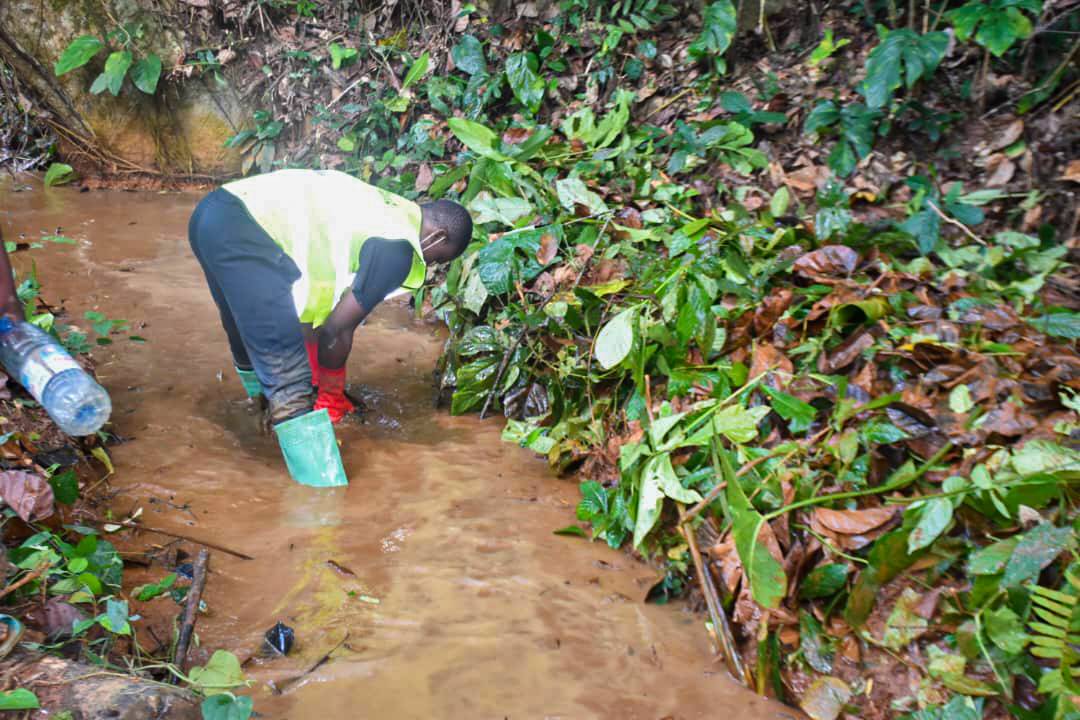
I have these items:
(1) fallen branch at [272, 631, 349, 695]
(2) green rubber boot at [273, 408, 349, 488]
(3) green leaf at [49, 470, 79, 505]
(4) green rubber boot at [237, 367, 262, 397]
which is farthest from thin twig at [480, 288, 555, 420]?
(3) green leaf at [49, 470, 79, 505]

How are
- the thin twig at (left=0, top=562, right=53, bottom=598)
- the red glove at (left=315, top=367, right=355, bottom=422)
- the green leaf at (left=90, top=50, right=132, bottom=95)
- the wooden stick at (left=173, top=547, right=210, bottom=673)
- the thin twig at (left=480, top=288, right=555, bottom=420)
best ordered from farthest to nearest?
the green leaf at (left=90, top=50, right=132, bottom=95) → the thin twig at (left=480, top=288, right=555, bottom=420) → the red glove at (left=315, top=367, right=355, bottom=422) → the wooden stick at (left=173, top=547, right=210, bottom=673) → the thin twig at (left=0, top=562, right=53, bottom=598)

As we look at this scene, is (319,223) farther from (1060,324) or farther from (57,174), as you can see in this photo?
(57,174)

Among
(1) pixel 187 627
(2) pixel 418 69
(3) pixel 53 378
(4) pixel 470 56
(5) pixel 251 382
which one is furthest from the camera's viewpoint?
(2) pixel 418 69

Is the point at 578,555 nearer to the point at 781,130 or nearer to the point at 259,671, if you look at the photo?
the point at 259,671

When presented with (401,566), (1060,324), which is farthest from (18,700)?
(1060,324)

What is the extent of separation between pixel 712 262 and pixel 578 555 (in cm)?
115

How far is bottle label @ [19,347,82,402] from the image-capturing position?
7.18 feet

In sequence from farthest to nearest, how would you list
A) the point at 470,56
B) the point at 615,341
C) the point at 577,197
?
the point at 470,56, the point at 577,197, the point at 615,341

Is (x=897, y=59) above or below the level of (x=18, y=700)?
above

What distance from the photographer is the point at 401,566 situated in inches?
90.0

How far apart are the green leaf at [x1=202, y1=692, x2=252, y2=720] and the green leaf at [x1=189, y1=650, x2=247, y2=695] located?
0.14 meters

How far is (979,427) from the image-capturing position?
2.03m

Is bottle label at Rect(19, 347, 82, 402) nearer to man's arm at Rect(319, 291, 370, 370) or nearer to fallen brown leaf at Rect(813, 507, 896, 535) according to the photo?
man's arm at Rect(319, 291, 370, 370)

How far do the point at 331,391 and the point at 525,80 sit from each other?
7.95 feet
